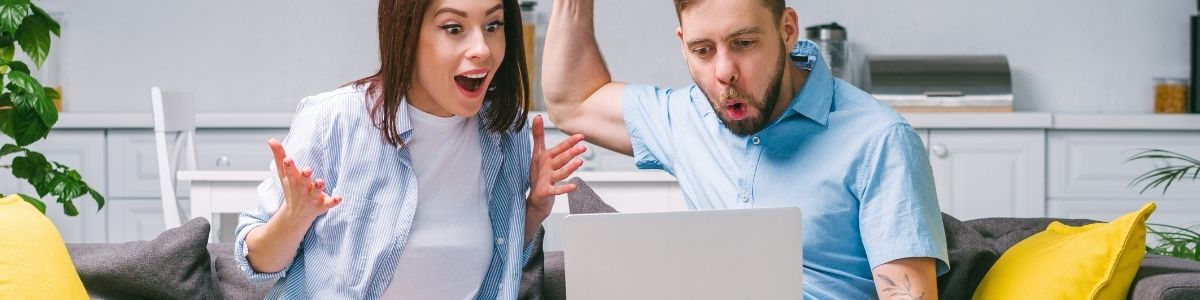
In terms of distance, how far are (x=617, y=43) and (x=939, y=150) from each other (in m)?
1.17

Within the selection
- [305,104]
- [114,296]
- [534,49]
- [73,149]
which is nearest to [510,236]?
[305,104]

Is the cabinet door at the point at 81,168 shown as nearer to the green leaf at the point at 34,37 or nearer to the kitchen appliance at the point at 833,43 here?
the green leaf at the point at 34,37

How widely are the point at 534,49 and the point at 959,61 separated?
1.39m

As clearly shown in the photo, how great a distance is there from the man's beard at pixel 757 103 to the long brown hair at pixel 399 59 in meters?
0.28

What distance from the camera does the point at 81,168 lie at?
4.12 metres

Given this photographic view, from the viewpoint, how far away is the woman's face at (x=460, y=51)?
5.26ft

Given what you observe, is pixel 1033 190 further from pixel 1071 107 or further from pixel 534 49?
pixel 534 49

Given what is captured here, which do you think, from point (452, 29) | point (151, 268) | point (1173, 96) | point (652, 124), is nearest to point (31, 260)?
point (151, 268)

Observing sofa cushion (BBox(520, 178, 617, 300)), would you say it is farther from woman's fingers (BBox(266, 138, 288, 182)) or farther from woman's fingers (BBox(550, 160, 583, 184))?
woman's fingers (BBox(266, 138, 288, 182))

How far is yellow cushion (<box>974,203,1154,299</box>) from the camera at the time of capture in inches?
74.2

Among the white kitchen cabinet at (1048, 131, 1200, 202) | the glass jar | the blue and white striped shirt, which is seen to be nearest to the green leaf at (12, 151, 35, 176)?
the blue and white striped shirt

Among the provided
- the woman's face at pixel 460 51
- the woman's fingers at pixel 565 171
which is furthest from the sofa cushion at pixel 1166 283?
the woman's face at pixel 460 51

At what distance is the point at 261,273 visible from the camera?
1608 mm

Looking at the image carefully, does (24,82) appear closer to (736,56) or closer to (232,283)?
(232,283)
